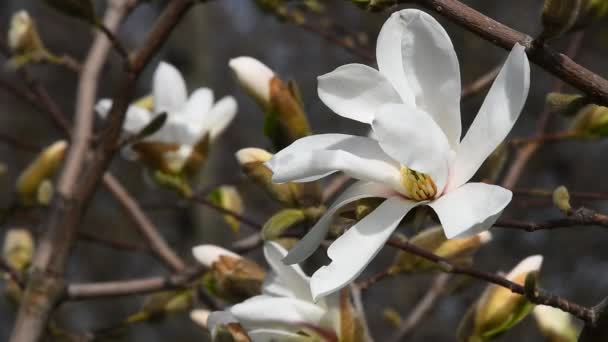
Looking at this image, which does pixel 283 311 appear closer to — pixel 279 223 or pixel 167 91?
pixel 279 223

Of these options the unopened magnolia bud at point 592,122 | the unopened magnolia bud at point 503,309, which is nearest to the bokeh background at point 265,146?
the unopened magnolia bud at point 592,122

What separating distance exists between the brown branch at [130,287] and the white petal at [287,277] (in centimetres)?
26

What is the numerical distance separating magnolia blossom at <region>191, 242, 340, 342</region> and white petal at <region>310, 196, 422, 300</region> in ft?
0.31

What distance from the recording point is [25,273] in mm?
771

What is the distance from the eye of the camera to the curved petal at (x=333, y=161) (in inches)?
16.3

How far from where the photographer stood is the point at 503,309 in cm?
57

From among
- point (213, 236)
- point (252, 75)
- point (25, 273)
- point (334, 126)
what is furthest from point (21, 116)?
point (252, 75)

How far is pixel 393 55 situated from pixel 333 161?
0.28 ft

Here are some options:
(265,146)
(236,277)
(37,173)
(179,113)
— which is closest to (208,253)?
(236,277)

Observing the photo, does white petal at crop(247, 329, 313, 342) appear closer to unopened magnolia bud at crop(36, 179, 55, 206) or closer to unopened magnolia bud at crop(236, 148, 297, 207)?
unopened magnolia bud at crop(236, 148, 297, 207)

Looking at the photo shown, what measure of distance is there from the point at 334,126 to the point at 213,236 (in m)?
1.87

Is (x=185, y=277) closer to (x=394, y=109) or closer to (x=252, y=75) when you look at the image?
(x=252, y=75)

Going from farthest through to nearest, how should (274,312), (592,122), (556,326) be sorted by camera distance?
(592,122) < (556,326) < (274,312)

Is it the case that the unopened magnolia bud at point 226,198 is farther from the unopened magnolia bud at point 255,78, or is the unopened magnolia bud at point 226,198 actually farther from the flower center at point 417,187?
the flower center at point 417,187
